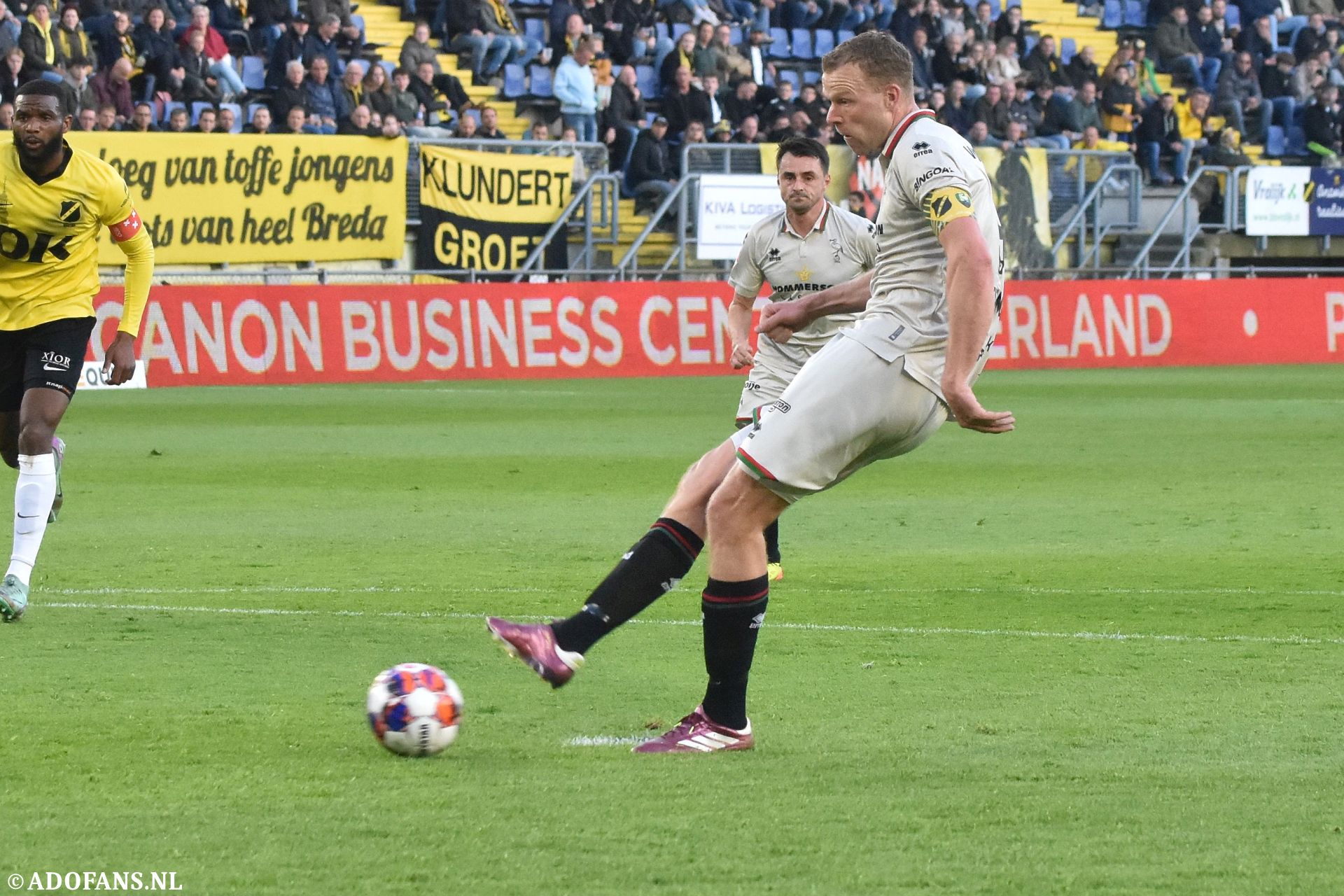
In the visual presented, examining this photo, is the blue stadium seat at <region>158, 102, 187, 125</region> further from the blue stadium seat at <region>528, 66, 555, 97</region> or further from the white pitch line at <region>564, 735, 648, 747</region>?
the white pitch line at <region>564, 735, 648, 747</region>

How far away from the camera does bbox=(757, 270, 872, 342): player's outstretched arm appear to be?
6.95m

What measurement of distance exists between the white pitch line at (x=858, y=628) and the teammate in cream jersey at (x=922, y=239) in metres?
2.23

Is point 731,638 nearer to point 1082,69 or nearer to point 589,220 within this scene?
point 589,220

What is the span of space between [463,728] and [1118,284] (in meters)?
24.5

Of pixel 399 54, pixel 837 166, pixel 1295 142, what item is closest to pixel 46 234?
pixel 837 166

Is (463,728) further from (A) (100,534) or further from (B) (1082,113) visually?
(B) (1082,113)

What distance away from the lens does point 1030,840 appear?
4.72 m

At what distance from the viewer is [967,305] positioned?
569 cm

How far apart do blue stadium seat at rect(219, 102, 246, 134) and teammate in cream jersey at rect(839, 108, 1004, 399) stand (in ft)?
66.6

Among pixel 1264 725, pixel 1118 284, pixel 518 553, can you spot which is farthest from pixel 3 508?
pixel 1118 284

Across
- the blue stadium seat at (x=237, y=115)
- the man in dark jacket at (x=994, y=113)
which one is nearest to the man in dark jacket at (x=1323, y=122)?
the man in dark jacket at (x=994, y=113)

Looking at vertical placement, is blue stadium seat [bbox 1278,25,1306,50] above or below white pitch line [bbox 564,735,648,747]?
below

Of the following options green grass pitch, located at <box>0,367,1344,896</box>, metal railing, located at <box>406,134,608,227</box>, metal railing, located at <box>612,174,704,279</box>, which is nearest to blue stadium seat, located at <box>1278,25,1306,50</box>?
metal railing, located at <box>612,174,704,279</box>

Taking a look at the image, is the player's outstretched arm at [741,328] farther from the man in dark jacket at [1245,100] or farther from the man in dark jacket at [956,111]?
the man in dark jacket at [1245,100]
